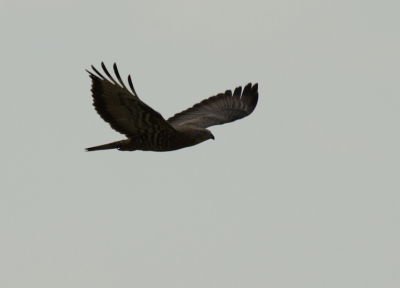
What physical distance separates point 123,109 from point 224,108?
5.18 m

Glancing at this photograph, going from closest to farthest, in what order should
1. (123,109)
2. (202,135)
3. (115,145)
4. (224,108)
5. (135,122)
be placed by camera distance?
(123,109)
(135,122)
(115,145)
(202,135)
(224,108)

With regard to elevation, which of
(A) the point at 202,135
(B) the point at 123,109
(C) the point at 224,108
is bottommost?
(A) the point at 202,135

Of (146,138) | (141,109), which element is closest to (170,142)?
(146,138)

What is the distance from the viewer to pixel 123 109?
40.5 feet

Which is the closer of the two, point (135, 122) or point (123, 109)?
point (123, 109)

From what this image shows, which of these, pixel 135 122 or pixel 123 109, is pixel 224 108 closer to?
pixel 135 122

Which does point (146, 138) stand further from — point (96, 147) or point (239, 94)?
point (239, 94)

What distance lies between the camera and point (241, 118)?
16.6 meters

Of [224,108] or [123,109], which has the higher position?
[224,108]

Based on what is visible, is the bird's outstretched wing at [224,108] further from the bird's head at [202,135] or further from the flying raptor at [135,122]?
the bird's head at [202,135]

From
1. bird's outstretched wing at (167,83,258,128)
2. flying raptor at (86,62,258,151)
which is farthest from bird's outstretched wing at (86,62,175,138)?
bird's outstretched wing at (167,83,258,128)

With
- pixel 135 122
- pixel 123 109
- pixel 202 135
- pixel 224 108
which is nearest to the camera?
pixel 123 109

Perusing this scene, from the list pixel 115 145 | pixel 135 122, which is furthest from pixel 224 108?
pixel 135 122

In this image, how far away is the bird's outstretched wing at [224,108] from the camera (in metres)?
16.4
